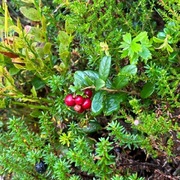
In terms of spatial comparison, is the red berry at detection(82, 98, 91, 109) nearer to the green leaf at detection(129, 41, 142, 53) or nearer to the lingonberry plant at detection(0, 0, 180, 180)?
the lingonberry plant at detection(0, 0, 180, 180)

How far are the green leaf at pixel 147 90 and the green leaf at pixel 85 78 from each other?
0.57ft

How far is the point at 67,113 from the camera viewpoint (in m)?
1.53

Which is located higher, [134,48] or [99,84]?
[134,48]

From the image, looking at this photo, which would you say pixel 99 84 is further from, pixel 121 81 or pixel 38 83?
pixel 38 83

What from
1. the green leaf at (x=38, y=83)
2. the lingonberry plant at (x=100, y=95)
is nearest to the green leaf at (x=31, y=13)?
the lingonberry plant at (x=100, y=95)

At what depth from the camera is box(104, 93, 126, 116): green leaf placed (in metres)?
1.34

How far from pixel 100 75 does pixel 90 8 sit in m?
0.23

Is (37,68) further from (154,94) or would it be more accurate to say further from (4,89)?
(154,94)

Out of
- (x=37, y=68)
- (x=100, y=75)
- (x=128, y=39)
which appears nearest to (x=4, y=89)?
(x=37, y=68)

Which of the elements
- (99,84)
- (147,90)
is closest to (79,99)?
(99,84)

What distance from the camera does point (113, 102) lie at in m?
1.35

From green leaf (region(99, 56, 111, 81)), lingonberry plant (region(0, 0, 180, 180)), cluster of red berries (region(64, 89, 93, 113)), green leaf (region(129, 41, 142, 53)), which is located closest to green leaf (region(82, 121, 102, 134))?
lingonberry plant (region(0, 0, 180, 180))

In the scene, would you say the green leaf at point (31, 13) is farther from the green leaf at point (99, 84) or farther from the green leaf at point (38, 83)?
the green leaf at point (99, 84)

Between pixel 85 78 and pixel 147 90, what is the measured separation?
225 millimetres
